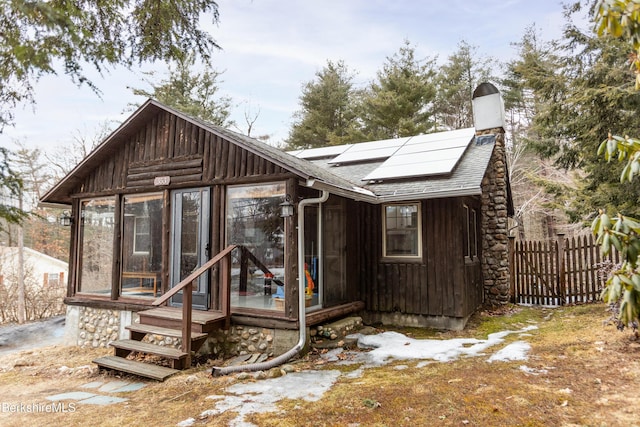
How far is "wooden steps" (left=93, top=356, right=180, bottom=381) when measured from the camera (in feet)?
16.4

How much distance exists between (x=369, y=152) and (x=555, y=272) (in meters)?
5.09

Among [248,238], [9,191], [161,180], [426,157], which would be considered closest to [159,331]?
[248,238]

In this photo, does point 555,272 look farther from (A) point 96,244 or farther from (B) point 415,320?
(A) point 96,244

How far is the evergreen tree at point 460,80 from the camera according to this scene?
697 inches

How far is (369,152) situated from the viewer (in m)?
9.54

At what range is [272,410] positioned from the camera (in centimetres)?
365

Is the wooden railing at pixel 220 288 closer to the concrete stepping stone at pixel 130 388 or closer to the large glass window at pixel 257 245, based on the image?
the large glass window at pixel 257 245

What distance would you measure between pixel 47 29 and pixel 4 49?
1.06 ft

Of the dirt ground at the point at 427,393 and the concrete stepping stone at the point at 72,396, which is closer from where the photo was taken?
the dirt ground at the point at 427,393

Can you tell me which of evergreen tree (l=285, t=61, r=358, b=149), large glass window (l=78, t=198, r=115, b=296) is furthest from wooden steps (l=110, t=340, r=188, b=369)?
evergreen tree (l=285, t=61, r=358, b=149)

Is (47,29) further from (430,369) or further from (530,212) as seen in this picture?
(530,212)

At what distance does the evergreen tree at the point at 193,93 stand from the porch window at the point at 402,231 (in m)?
13.1

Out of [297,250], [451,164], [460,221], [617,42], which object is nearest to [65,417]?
[297,250]

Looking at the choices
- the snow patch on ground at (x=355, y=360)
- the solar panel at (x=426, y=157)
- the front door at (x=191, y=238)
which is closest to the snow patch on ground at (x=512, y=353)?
the snow patch on ground at (x=355, y=360)
